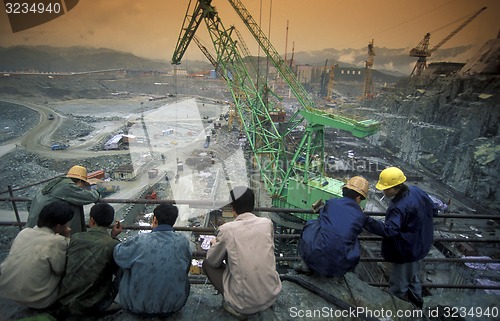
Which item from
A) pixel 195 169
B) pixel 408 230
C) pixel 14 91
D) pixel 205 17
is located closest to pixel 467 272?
pixel 408 230

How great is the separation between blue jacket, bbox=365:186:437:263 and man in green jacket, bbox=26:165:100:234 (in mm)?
2030

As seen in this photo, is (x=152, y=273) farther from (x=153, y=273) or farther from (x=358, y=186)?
(x=358, y=186)

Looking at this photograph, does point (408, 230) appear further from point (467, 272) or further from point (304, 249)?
point (467, 272)

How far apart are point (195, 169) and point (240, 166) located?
10.1ft

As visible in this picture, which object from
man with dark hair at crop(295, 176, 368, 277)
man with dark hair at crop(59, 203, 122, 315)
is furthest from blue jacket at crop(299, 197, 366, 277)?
man with dark hair at crop(59, 203, 122, 315)

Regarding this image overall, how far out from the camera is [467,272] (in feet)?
26.2

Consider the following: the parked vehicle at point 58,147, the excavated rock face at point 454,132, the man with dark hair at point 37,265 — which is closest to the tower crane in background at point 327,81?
the excavated rock face at point 454,132

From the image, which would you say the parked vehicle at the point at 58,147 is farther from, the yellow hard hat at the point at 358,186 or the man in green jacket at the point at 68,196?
the yellow hard hat at the point at 358,186

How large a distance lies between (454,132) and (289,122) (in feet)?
53.9

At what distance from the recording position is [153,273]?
4.52ft

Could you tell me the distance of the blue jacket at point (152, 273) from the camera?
1386 millimetres

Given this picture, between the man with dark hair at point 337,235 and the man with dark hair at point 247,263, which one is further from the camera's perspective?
the man with dark hair at point 337,235

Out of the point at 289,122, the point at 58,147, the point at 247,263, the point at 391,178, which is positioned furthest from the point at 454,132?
the point at 58,147

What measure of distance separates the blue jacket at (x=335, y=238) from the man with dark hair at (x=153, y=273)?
826 mm
